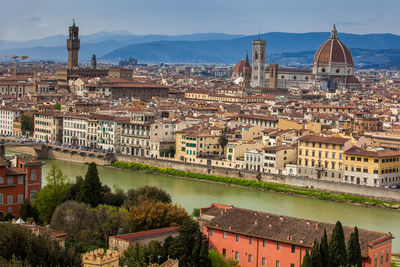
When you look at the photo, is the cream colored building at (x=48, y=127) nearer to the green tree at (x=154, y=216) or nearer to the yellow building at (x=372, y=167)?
the yellow building at (x=372, y=167)

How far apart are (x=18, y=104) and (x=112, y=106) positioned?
17.6 feet

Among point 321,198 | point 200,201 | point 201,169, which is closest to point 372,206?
point 321,198

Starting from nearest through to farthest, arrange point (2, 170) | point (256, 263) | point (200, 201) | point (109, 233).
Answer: point (256, 263)
point (109, 233)
point (2, 170)
point (200, 201)

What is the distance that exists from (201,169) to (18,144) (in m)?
7.74

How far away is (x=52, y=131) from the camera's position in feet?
111

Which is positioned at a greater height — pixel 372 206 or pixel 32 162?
pixel 32 162

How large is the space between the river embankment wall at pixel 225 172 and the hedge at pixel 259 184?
0.26 m

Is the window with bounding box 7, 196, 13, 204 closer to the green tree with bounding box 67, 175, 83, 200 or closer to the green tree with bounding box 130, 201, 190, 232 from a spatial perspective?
the green tree with bounding box 67, 175, 83, 200

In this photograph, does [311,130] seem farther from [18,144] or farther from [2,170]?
[2,170]

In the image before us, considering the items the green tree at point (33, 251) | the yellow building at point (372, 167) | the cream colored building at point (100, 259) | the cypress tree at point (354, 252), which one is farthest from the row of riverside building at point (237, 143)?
the green tree at point (33, 251)

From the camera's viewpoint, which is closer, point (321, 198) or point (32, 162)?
point (32, 162)

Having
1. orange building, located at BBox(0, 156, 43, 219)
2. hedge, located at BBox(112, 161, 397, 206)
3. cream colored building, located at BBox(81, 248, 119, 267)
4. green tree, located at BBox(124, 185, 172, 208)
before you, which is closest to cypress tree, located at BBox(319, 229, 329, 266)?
cream colored building, located at BBox(81, 248, 119, 267)

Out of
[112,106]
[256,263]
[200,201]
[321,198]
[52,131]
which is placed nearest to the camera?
[256,263]

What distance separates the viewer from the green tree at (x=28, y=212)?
607 inches
